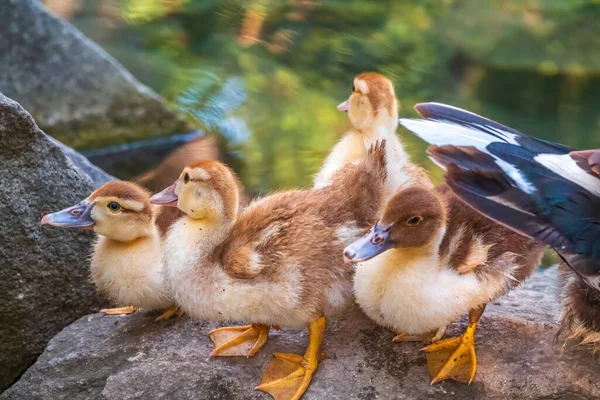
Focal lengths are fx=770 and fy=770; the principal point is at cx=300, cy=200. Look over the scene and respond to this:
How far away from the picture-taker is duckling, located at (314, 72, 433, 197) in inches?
82.7

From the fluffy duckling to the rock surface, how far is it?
0.22m

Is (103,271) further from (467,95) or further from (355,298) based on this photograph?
(467,95)

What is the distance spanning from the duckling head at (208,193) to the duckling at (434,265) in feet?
1.06

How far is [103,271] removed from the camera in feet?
6.34

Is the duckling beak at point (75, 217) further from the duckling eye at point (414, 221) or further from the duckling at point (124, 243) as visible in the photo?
the duckling eye at point (414, 221)

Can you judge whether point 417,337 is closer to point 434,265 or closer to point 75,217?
point 434,265

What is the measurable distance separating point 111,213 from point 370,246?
2.20 feet

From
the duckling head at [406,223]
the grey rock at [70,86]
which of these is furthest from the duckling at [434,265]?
the grey rock at [70,86]

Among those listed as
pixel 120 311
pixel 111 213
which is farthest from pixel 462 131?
pixel 120 311

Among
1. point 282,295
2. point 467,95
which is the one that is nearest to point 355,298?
point 282,295

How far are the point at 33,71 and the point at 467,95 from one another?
2.87 m

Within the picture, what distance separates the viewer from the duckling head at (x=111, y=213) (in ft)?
6.04

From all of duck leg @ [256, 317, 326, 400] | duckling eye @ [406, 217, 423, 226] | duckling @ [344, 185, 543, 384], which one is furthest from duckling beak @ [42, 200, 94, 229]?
duckling eye @ [406, 217, 423, 226]

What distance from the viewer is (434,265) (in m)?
1.66
